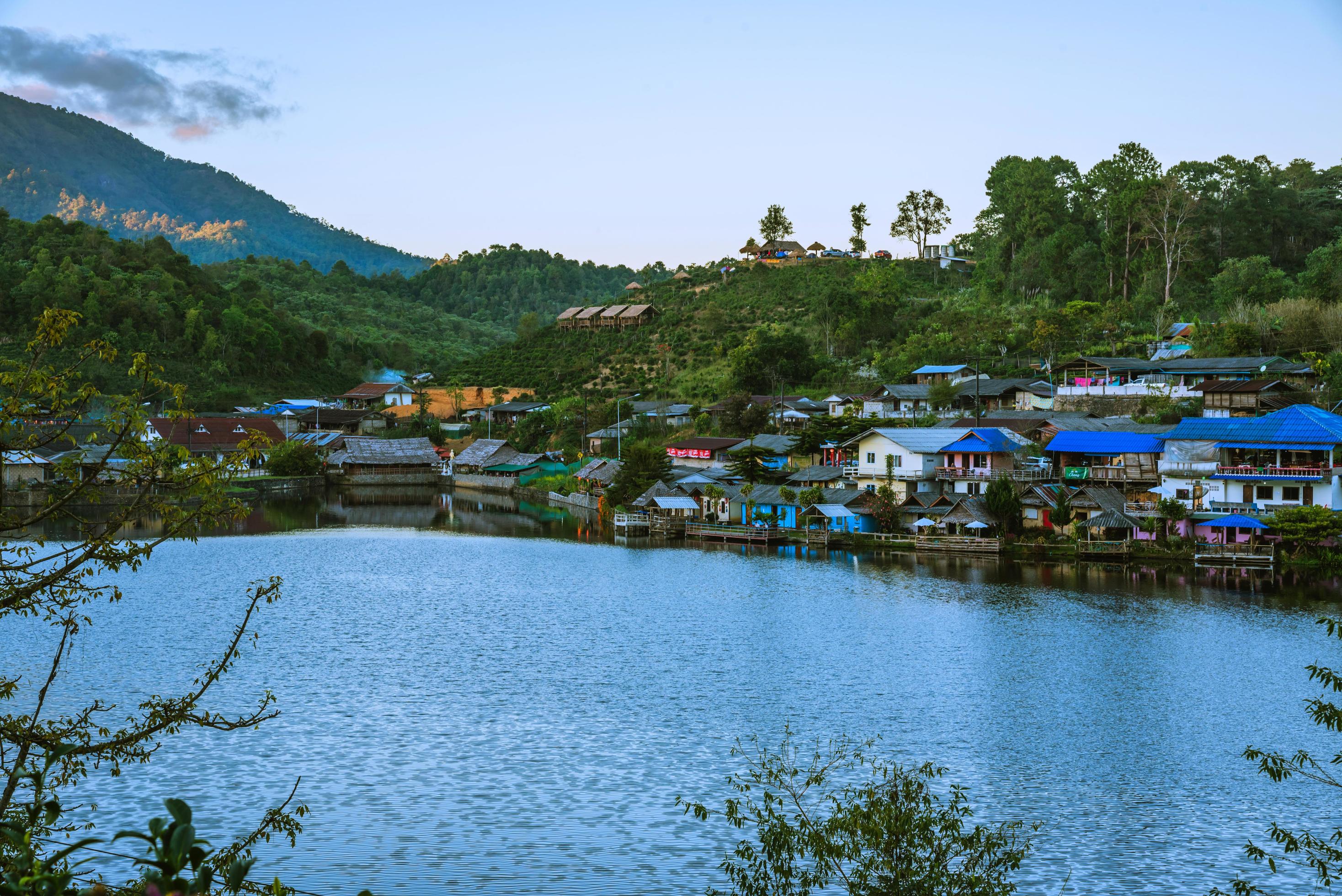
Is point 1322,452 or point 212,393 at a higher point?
point 212,393

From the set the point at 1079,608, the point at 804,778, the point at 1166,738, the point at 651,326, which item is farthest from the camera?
the point at 651,326

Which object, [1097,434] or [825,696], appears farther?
[1097,434]

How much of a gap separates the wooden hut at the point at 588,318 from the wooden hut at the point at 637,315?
3.33m

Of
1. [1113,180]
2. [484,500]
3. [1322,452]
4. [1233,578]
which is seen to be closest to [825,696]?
[1233,578]

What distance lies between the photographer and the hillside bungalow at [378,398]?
287ft

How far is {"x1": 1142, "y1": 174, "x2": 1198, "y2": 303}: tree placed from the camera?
58969 mm

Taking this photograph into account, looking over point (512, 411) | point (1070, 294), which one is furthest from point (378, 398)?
point (1070, 294)

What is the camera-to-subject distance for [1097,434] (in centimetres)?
4125

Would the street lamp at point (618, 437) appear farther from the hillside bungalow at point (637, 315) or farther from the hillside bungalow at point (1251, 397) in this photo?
the hillside bungalow at point (1251, 397)

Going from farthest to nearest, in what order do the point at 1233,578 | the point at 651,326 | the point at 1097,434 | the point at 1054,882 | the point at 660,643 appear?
the point at 651,326
the point at 1097,434
the point at 1233,578
the point at 660,643
the point at 1054,882

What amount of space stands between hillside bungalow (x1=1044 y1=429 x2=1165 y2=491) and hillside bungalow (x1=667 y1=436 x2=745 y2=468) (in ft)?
57.0

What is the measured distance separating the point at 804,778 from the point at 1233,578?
21.5 m

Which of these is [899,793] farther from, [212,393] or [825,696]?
[212,393]

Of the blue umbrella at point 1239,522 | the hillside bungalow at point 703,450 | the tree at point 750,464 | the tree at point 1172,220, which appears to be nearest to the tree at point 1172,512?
the blue umbrella at point 1239,522
